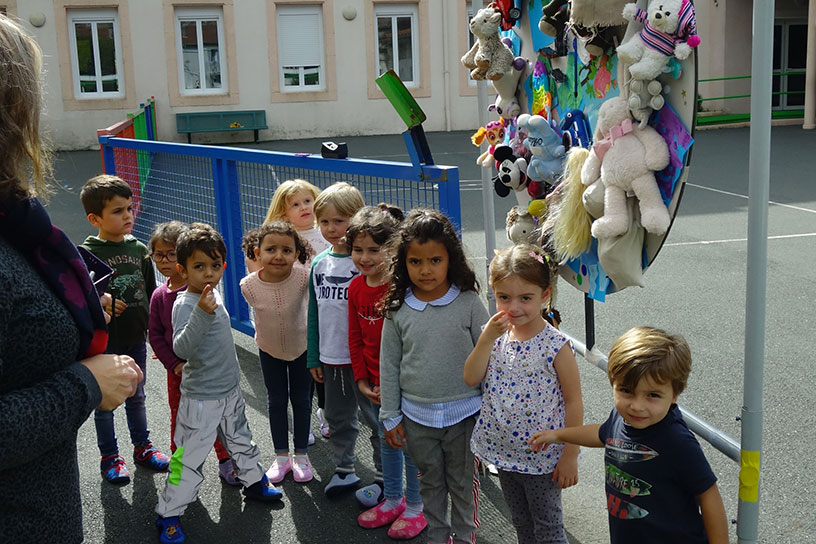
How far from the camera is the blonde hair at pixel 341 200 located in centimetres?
381

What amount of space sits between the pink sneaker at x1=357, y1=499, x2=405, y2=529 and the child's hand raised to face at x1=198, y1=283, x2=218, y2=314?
1.12 meters

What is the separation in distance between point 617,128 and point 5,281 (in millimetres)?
1858

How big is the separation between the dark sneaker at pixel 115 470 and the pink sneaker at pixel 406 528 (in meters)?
1.43

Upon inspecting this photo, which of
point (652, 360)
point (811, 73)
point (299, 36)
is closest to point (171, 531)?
point (652, 360)

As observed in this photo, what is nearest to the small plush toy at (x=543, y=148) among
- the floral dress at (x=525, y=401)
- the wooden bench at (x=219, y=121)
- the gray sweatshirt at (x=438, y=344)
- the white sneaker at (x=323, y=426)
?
the gray sweatshirt at (x=438, y=344)

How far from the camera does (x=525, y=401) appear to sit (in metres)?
2.80

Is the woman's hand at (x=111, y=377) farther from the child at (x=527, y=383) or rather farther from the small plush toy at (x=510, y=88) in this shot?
the small plush toy at (x=510, y=88)

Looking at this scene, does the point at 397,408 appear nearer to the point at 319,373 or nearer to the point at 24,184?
the point at 319,373

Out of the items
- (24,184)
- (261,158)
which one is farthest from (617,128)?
(261,158)

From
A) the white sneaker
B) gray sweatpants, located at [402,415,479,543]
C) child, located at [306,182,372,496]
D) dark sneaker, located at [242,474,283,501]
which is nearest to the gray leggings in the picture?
gray sweatpants, located at [402,415,479,543]

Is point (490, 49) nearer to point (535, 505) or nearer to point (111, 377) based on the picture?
point (535, 505)

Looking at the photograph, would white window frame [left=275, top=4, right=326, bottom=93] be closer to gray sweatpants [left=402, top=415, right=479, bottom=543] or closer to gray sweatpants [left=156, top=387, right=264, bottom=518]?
gray sweatpants [left=156, top=387, right=264, bottom=518]

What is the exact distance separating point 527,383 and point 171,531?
1.78 meters

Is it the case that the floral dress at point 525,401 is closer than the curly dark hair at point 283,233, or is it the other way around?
the floral dress at point 525,401
